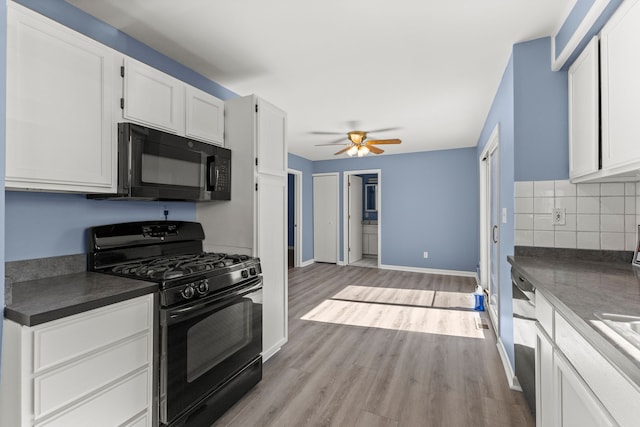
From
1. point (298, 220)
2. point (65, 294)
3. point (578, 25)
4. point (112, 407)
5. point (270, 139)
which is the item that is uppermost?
point (578, 25)

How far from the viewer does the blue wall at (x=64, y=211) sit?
59.7 inches

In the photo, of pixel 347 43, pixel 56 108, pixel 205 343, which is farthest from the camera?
pixel 347 43

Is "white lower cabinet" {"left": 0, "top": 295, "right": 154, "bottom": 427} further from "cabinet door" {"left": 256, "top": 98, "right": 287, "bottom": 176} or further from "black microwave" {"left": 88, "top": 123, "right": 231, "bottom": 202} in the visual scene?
"cabinet door" {"left": 256, "top": 98, "right": 287, "bottom": 176}

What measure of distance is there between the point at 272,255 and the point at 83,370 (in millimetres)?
1419

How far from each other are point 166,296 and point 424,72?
8.30 feet

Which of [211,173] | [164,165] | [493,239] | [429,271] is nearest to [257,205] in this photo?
[211,173]

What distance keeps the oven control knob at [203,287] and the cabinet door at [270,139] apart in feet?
3.22

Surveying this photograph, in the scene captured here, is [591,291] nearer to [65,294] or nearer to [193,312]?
[193,312]

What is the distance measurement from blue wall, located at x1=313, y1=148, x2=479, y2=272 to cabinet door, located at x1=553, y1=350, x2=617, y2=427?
4.62 meters

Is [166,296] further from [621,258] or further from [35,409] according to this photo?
[621,258]

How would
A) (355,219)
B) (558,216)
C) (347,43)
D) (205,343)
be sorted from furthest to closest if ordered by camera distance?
(355,219) < (347,43) < (558,216) < (205,343)

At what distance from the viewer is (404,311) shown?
3.66 meters

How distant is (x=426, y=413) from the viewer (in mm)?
1838

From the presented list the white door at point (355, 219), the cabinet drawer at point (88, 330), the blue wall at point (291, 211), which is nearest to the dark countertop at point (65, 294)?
the cabinet drawer at point (88, 330)
